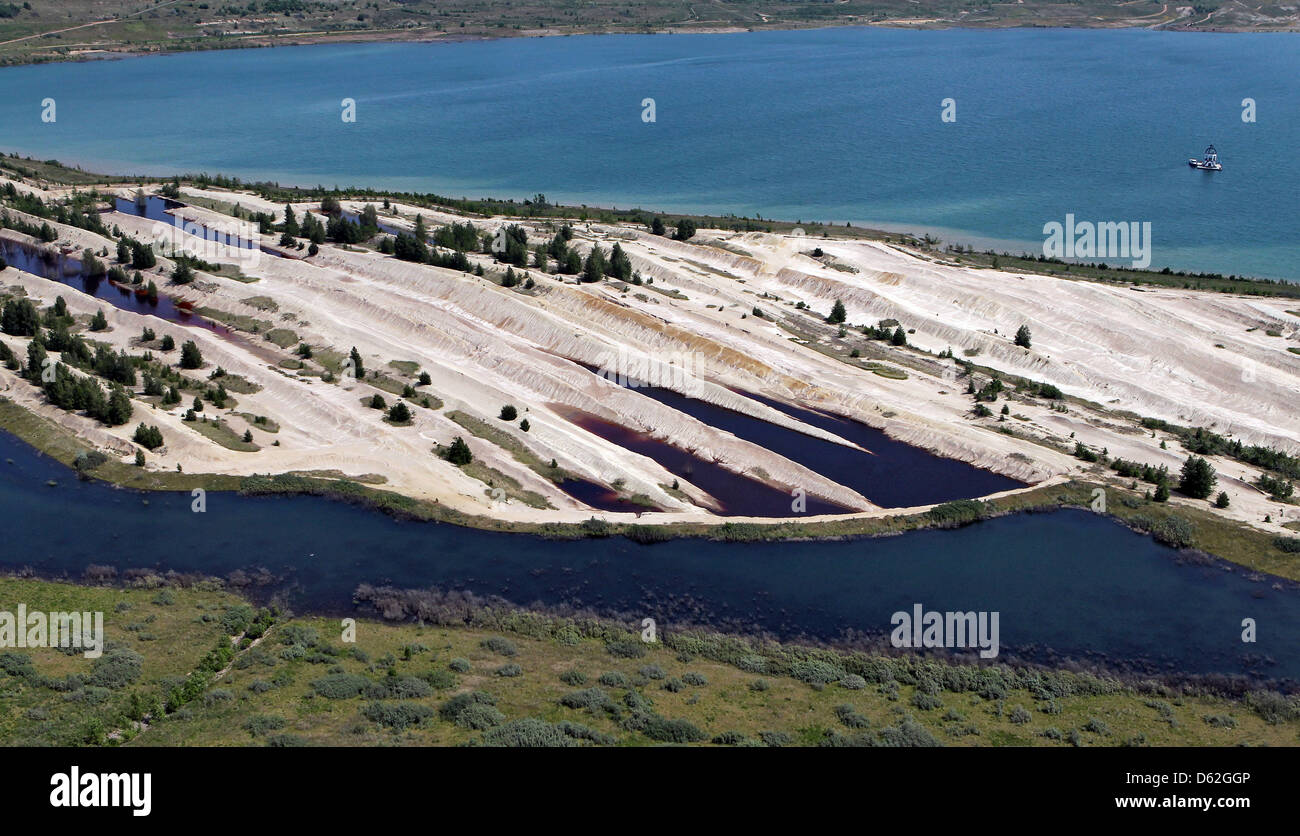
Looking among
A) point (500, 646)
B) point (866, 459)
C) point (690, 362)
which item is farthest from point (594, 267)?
point (500, 646)

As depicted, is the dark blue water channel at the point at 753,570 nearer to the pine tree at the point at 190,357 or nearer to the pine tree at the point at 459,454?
the pine tree at the point at 459,454

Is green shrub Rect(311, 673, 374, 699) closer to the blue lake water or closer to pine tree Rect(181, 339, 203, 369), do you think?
pine tree Rect(181, 339, 203, 369)

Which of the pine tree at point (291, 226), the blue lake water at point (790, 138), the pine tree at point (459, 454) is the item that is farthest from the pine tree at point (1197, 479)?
the pine tree at point (291, 226)

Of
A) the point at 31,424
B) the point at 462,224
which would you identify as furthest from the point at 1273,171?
the point at 31,424

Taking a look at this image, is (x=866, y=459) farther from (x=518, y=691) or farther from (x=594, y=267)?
(x=594, y=267)

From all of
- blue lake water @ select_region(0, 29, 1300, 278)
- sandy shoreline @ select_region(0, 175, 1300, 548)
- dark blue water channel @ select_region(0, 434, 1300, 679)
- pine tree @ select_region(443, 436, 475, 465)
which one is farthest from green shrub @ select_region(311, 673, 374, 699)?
blue lake water @ select_region(0, 29, 1300, 278)
